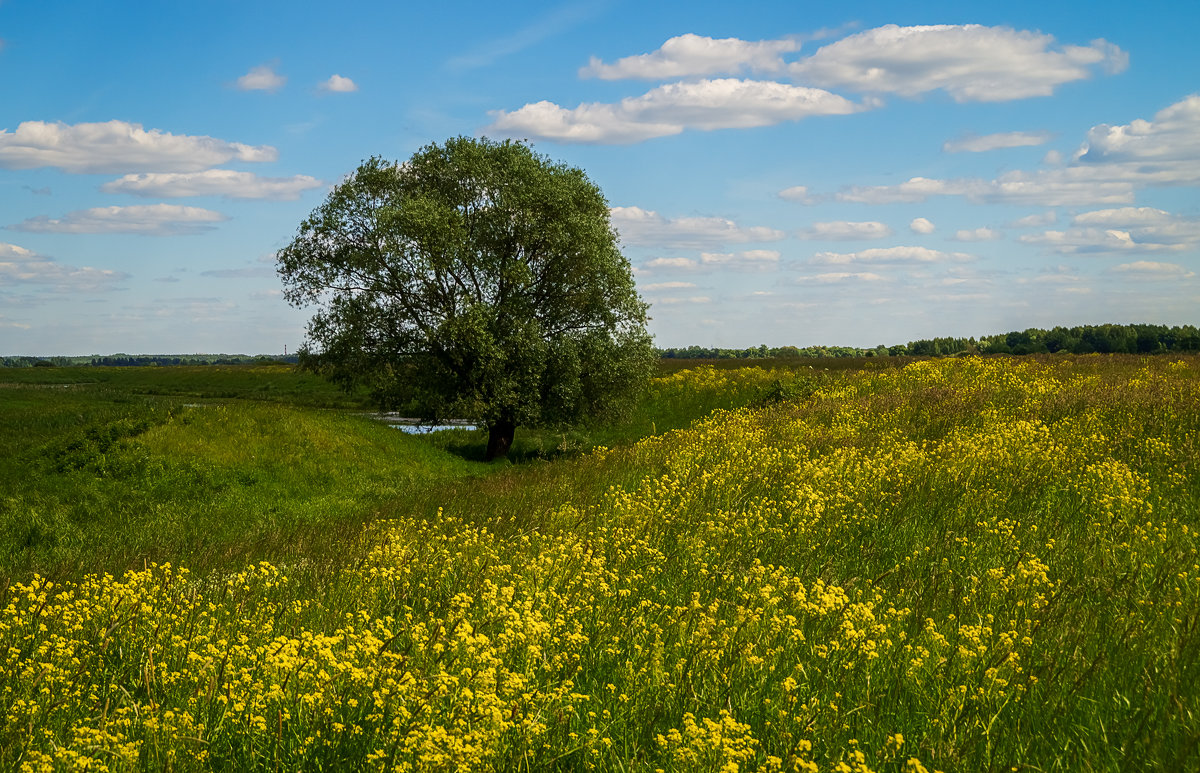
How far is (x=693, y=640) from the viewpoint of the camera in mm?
5914

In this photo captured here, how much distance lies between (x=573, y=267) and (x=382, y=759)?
83.6ft

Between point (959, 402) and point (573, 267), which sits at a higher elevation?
point (573, 267)

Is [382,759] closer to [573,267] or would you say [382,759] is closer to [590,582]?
[590,582]

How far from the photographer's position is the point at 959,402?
19.6 m

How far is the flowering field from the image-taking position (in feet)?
15.2

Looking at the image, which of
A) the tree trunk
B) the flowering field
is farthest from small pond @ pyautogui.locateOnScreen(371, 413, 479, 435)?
the flowering field

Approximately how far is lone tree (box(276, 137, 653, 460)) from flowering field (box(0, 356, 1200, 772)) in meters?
16.0

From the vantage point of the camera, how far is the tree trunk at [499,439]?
30.3 m

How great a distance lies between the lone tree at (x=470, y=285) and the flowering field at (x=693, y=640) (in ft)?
52.4

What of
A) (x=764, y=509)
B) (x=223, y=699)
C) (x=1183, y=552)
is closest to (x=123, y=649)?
(x=223, y=699)

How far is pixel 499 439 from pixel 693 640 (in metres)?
24.9

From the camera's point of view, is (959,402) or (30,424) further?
(30,424)

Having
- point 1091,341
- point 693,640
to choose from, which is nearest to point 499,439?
point 693,640

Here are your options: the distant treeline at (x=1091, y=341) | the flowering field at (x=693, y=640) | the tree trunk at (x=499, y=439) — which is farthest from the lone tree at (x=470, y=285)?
the distant treeline at (x=1091, y=341)
